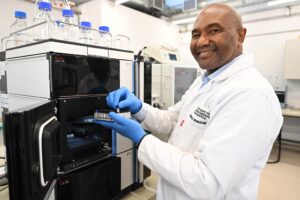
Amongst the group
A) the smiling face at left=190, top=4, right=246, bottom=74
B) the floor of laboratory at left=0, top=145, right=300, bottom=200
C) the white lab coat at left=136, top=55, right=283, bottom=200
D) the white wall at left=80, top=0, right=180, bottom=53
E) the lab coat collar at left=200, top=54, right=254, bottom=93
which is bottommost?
the floor of laboratory at left=0, top=145, right=300, bottom=200

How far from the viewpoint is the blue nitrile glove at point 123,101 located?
114 centimetres

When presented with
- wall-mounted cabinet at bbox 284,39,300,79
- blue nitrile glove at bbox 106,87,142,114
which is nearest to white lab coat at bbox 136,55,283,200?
blue nitrile glove at bbox 106,87,142,114

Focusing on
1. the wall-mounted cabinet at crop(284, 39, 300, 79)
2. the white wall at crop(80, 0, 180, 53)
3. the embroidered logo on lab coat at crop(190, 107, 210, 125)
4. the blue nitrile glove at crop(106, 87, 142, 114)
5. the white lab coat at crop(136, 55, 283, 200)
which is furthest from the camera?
the wall-mounted cabinet at crop(284, 39, 300, 79)

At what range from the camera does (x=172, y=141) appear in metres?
1.06

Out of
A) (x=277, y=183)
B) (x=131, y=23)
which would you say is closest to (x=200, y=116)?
(x=277, y=183)

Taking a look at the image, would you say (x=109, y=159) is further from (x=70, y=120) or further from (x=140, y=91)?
(x=140, y=91)

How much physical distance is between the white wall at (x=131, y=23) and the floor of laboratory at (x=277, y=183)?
2451mm

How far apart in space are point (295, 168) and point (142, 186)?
2590mm

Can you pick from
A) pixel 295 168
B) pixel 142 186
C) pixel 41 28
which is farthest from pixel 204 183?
pixel 295 168

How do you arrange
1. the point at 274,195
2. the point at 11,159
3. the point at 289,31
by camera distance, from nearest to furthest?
1. the point at 11,159
2. the point at 274,195
3. the point at 289,31

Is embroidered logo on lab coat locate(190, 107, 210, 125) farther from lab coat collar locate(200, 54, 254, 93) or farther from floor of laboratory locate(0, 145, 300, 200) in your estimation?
floor of laboratory locate(0, 145, 300, 200)

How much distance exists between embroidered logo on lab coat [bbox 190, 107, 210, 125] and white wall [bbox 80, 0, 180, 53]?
2724 millimetres

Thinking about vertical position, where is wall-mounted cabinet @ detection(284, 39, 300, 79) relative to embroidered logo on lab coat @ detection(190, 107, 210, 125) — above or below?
above

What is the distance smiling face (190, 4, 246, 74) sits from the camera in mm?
906
